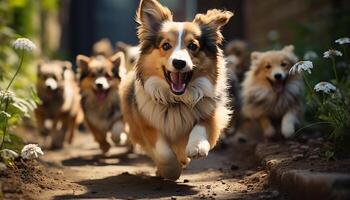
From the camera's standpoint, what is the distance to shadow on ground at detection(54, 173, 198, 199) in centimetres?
456

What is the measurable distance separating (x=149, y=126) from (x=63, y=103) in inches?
124

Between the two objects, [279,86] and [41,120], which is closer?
[279,86]

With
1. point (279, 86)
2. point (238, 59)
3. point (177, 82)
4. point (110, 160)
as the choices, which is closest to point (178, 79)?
point (177, 82)

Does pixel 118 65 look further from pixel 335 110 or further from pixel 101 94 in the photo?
pixel 335 110

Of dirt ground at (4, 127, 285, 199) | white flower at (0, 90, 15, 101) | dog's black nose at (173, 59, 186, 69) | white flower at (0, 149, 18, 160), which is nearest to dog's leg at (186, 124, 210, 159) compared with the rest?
dirt ground at (4, 127, 285, 199)

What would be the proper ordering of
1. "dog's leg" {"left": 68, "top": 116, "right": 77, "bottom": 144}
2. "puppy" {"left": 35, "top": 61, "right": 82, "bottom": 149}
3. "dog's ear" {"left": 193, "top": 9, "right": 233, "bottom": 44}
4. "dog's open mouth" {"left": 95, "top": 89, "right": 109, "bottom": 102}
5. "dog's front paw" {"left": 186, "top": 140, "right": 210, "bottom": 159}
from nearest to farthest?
"dog's front paw" {"left": 186, "top": 140, "right": 210, "bottom": 159}, "dog's ear" {"left": 193, "top": 9, "right": 233, "bottom": 44}, "dog's open mouth" {"left": 95, "top": 89, "right": 109, "bottom": 102}, "puppy" {"left": 35, "top": 61, "right": 82, "bottom": 149}, "dog's leg" {"left": 68, "top": 116, "right": 77, "bottom": 144}

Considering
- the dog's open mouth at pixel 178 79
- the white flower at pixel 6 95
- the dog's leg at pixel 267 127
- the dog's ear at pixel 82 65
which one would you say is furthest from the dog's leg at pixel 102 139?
the white flower at pixel 6 95

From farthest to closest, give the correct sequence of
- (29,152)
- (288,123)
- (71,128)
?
(71,128) < (288,123) < (29,152)

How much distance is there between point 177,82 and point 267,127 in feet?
6.98

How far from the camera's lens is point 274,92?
6.83 m

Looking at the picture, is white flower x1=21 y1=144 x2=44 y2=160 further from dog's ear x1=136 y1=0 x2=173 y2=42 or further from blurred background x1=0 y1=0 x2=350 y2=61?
blurred background x1=0 y1=0 x2=350 y2=61

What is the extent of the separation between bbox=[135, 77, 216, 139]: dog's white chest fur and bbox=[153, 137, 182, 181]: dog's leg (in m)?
0.20

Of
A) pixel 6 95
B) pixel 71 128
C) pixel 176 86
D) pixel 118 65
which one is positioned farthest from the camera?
pixel 71 128

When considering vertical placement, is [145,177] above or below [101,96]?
below
